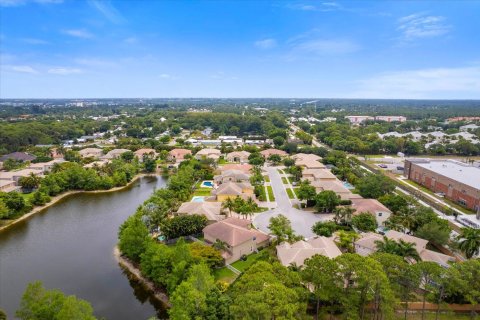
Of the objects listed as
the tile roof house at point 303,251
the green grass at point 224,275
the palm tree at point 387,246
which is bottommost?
the green grass at point 224,275

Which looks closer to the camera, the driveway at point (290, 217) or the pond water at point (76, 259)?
the pond water at point (76, 259)

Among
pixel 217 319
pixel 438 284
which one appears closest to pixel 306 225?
pixel 438 284

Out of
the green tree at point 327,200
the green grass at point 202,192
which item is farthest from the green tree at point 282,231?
the green grass at point 202,192

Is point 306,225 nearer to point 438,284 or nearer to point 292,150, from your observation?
point 438,284

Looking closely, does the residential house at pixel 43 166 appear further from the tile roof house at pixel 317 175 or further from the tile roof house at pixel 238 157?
the tile roof house at pixel 317 175

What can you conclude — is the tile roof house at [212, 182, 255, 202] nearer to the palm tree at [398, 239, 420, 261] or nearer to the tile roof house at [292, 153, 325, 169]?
the tile roof house at [292, 153, 325, 169]

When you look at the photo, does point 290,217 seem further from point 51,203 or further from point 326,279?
point 51,203

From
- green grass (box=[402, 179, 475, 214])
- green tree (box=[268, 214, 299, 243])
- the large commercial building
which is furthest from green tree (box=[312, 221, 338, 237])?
green grass (box=[402, 179, 475, 214])

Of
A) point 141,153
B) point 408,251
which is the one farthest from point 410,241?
point 141,153
